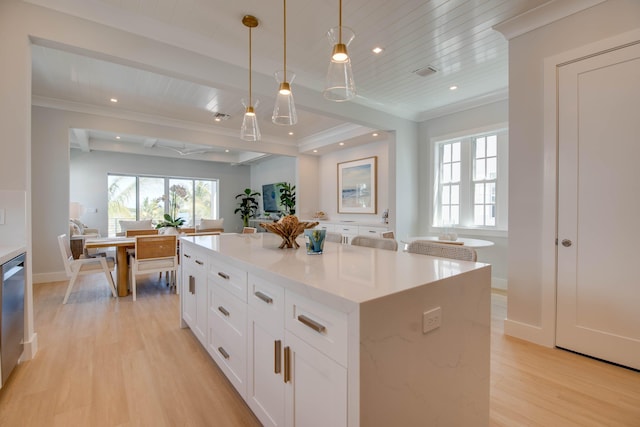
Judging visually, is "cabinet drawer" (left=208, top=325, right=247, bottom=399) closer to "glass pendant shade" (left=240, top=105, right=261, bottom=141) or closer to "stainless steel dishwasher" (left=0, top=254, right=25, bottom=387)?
"stainless steel dishwasher" (left=0, top=254, right=25, bottom=387)

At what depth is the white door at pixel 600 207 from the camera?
206 cm

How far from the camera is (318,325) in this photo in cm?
105

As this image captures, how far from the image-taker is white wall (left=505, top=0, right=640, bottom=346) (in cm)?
240

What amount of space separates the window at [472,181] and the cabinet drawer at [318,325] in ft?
12.8

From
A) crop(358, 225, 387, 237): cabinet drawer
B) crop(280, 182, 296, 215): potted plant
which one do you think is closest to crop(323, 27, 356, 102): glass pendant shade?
crop(358, 225, 387, 237): cabinet drawer

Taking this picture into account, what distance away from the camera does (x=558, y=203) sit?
2.36 m

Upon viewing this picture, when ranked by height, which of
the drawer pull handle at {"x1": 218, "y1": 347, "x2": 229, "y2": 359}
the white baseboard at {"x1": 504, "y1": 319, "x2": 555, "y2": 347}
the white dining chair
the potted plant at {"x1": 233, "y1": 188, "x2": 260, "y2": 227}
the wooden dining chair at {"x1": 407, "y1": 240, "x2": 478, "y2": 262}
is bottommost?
the white baseboard at {"x1": 504, "y1": 319, "x2": 555, "y2": 347}

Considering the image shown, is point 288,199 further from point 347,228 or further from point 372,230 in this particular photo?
point 372,230

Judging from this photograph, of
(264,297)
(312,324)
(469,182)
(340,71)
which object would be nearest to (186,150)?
(469,182)

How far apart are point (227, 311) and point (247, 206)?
795 cm

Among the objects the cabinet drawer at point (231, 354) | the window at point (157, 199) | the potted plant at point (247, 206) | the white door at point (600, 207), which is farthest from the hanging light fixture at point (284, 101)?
the potted plant at point (247, 206)

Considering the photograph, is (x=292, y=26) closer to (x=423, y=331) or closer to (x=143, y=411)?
(x=423, y=331)

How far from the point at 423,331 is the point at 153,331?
268 centimetres

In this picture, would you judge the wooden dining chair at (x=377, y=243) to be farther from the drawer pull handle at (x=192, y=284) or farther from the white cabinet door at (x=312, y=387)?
the drawer pull handle at (x=192, y=284)
